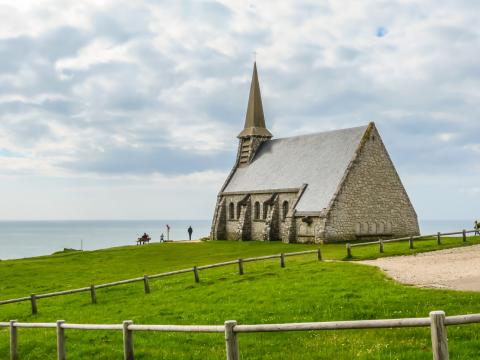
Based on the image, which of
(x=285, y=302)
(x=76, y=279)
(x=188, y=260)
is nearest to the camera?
(x=285, y=302)

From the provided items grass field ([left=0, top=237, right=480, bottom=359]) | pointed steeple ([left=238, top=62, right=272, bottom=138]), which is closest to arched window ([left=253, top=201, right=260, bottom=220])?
pointed steeple ([left=238, top=62, right=272, bottom=138])

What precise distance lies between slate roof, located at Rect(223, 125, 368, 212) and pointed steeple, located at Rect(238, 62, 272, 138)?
1900mm

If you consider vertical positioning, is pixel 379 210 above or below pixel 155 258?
above

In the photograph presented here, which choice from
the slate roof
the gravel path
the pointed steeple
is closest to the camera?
the gravel path

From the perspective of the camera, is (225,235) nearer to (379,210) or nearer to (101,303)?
(379,210)

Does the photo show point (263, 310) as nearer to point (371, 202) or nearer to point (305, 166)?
point (371, 202)

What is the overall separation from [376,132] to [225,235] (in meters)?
22.9

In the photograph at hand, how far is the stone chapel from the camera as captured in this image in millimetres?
48000

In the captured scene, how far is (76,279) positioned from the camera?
37312 mm

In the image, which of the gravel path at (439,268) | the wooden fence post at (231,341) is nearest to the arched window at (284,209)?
the gravel path at (439,268)

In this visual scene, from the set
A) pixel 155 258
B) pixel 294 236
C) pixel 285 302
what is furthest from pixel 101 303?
pixel 294 236

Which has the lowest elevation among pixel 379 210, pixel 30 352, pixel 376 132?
pixel 30 352

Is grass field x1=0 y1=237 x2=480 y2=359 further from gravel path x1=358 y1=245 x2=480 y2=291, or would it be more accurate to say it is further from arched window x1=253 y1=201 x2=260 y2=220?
arched window x1=253 y1=201 x2=260 y2=220

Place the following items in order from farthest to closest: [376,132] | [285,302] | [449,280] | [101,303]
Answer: [376,132] < [101,303] < [449,280] < [285,302]
